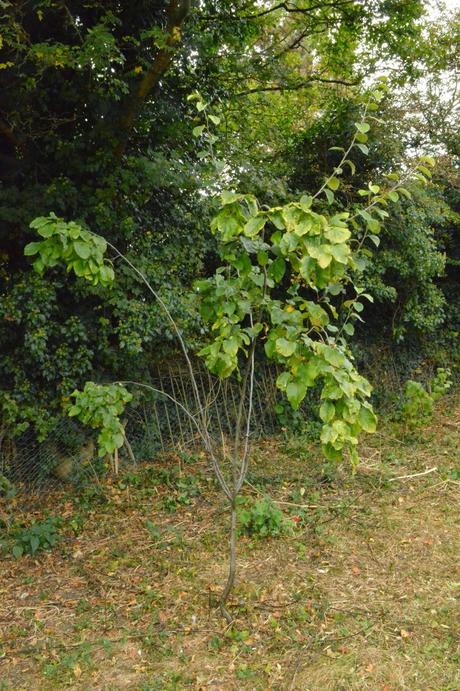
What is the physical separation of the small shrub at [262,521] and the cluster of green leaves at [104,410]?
4.89 feet

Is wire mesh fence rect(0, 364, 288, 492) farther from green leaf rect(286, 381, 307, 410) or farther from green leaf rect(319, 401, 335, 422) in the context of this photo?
green leaf rect(319, 401, 335, 422)

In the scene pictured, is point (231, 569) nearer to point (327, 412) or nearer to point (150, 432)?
point (327, 412)

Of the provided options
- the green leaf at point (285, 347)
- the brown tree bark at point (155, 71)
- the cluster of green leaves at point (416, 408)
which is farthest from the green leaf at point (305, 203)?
the cluster of green leaves at point (416, 408)

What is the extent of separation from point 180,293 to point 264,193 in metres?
1.41

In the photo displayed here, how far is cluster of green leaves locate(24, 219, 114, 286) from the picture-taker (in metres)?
2.58

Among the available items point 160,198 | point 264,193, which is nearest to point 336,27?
point 264,193

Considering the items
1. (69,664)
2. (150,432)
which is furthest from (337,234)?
(150,432)

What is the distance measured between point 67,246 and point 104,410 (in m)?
1.02

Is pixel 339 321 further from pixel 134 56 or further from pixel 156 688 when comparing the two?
pixel 156 688

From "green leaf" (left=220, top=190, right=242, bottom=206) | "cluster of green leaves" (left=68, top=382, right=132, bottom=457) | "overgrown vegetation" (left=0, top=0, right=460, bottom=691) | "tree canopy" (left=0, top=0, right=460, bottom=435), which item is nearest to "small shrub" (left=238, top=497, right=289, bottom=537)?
"overgrown vegetation" (left=0, top=0, right=460, bottom=691)

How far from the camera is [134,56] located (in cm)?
512

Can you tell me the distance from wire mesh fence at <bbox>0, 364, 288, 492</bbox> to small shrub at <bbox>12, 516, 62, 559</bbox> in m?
0.89

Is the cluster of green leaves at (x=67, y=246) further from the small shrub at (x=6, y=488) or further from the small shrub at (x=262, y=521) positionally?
the small shrub at (x=6, y=488)

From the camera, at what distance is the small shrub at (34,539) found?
4141mm
